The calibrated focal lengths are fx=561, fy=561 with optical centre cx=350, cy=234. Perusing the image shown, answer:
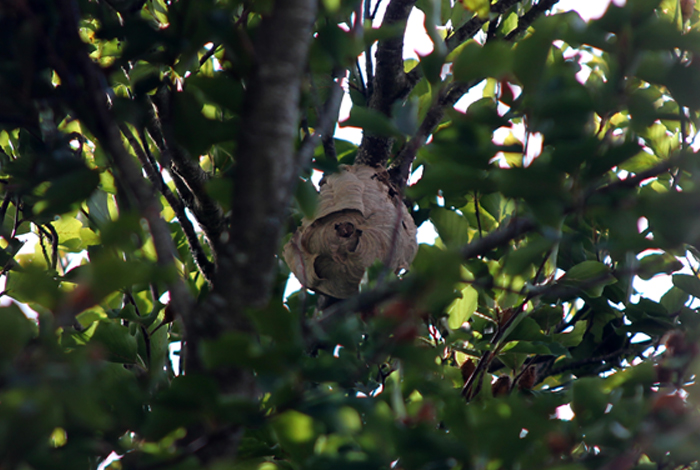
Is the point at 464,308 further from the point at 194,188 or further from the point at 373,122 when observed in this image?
the point at 373,122

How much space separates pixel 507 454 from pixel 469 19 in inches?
84.6

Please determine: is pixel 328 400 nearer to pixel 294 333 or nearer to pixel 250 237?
pixel 294 333

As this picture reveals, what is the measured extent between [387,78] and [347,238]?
784mm

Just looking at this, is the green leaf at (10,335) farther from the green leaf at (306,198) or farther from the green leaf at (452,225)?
the green leaf at (452,225)

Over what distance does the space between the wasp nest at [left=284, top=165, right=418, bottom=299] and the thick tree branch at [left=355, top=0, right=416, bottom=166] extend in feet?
0.74

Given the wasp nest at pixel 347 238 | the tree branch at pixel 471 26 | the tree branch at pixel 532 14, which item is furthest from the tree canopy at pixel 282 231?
the tree branch at pixel 532 14

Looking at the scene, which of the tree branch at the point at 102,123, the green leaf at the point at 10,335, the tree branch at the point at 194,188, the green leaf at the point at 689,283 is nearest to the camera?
the green leaf at the point at 10,335

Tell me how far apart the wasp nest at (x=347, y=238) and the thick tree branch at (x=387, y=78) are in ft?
0.74

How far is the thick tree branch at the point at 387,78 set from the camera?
2.51m

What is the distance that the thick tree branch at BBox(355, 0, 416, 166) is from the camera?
2.51m

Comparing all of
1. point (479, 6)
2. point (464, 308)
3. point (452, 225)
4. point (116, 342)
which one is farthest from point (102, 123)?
point (479, 6)

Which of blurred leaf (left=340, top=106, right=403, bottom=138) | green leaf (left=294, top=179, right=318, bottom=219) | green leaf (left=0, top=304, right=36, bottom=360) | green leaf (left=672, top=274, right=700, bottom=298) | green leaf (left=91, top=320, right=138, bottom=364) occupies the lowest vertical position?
green leaf (left=0, top=304, right=36, bottom=360)

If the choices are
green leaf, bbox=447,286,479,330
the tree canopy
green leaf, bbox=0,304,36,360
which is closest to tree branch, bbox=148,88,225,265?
the tree canopy

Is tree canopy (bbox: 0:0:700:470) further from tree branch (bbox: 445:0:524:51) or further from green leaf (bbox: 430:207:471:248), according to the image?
tree branch (bbox: 445:0:524:51)
